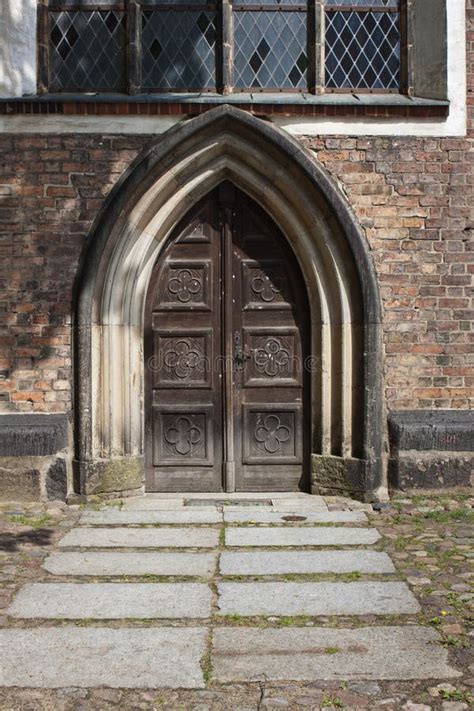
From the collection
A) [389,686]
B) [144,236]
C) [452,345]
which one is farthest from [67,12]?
[389,686]

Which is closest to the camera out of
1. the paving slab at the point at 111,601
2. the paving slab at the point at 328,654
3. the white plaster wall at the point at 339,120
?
the paving slab at the point at 328,654

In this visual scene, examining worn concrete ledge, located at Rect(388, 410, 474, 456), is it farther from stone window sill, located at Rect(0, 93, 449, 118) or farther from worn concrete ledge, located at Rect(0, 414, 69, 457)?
worn concrete ledge, located at Rect(0, 414, 69, 457)

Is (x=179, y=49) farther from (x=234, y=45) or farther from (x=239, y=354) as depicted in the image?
(x=239, y=354)

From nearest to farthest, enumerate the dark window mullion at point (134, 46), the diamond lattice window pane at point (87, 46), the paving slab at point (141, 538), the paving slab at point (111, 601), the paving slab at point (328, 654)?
the paving slab at point (328, 654) < the paving slab at point (111, 601) < the paving slab at point (141, 538) < the dark window mullion at point (134, 46) < the diamond lattice window pane at point (87, 46)

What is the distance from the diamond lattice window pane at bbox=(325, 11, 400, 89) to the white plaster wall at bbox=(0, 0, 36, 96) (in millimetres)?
2323

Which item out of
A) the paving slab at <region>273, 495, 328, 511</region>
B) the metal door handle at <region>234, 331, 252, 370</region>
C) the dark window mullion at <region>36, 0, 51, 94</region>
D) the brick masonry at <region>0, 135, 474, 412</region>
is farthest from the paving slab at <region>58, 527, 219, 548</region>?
the dark window mullion at <region>36, 0, 51, 94</region>

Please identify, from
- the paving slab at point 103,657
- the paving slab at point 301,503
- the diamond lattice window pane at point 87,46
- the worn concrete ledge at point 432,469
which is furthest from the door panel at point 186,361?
the paving slab at point 103,657

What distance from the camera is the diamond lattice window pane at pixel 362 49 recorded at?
20.5 ft

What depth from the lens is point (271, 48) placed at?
627 centimetres

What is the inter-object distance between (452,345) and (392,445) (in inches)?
35.4

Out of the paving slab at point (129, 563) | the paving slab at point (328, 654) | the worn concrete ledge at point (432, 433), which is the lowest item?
the paving slab at point (328, 654)

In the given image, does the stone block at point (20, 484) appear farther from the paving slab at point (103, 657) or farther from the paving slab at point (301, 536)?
the paving slab at point (103, 657)

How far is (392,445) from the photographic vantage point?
19.6 feet

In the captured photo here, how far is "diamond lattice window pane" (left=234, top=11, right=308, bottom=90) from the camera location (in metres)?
6.26
